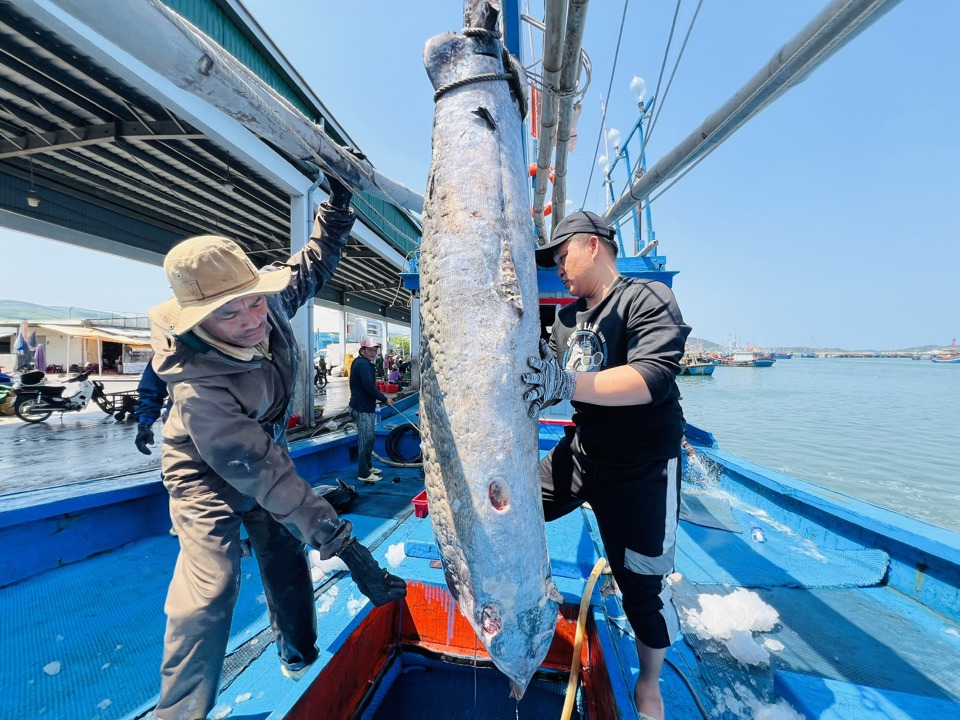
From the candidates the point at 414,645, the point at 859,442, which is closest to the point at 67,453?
the point at 414,645

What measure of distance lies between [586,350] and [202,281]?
4.97 ft

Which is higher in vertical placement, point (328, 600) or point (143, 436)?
point (143, 436)

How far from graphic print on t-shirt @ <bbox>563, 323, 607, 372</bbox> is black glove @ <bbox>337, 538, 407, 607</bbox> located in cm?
119

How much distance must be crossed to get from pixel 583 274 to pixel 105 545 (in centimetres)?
448

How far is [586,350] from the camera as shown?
5.94 ft

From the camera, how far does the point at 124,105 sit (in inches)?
266

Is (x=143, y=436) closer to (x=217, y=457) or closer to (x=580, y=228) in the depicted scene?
(x=217, y=457)

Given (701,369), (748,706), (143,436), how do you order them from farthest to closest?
(701,369), (143,436), (748,706)

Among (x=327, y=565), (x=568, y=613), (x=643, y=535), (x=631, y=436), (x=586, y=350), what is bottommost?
(x=327, y=565)

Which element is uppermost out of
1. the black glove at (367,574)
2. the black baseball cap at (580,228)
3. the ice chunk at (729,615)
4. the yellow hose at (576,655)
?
the black baseball cap at (580,228)

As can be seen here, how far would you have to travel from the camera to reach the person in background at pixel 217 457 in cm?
156

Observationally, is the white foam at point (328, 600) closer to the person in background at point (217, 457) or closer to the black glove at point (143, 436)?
the person in background at point (217, 457)

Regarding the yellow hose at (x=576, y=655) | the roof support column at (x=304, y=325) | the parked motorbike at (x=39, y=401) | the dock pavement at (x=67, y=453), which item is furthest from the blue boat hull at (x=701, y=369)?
the yellow hose at (x=576, y=655)

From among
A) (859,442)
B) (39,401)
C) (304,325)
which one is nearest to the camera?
(304,325)
